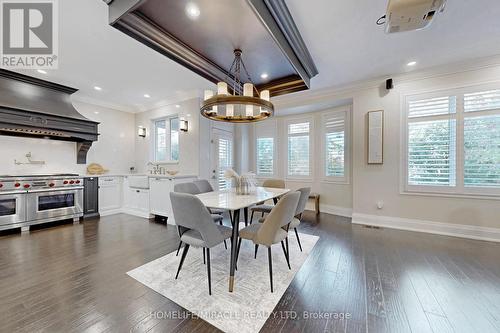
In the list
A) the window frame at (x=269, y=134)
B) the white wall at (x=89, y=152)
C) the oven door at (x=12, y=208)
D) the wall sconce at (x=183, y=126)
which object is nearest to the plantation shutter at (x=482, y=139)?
the window frame at (x=269, y=134)

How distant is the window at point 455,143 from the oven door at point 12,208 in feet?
23.1

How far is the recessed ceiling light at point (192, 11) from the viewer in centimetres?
194

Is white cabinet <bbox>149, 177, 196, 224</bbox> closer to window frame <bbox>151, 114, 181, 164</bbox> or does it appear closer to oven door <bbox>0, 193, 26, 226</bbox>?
window frame <bbox>151, 114, 181, 164</bbox>

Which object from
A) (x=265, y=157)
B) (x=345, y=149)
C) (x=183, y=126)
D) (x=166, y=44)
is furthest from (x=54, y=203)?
(x=345, y=149)

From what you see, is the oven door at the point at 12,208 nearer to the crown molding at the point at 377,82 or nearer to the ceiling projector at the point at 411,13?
the crown molding at the point at 377,82

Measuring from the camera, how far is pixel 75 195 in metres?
4.12

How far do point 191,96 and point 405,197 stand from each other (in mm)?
4892

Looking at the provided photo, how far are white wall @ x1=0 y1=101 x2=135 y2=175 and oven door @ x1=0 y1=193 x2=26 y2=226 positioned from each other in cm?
75

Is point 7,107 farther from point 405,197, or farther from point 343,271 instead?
point 405,197

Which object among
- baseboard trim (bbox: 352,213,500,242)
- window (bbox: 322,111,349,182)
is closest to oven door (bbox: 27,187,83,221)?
window (bbox: 322,111,349,182)

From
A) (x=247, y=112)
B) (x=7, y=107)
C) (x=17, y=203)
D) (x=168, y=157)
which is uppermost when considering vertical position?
(x=7, y=107)

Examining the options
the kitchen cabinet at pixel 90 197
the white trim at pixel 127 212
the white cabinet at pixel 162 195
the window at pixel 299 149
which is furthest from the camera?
the window at pixel 299 149

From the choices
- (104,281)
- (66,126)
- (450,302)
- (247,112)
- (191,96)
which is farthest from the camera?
(191,96)

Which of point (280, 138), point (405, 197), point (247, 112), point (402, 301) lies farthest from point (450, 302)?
point (280, 138)
